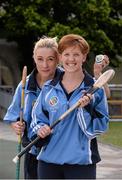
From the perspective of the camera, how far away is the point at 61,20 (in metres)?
18.7

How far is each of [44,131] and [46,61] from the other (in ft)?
2.41

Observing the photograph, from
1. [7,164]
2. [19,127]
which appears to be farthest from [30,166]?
[7,164]

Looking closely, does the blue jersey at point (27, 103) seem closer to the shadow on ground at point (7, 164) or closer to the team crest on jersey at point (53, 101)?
the team crest on jersey at point (53, 101)

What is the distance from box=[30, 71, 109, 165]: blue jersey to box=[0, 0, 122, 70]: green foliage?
43.7ft

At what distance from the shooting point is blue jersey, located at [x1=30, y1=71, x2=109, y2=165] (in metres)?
3.54

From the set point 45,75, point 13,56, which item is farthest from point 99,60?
point 13,56

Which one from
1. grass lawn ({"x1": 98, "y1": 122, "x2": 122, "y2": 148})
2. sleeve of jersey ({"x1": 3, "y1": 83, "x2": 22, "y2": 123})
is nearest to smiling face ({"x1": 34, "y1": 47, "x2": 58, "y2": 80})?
sleeve of jersey ({"x1": 3, "y1": 83, "x2": 22, "y2": 123})

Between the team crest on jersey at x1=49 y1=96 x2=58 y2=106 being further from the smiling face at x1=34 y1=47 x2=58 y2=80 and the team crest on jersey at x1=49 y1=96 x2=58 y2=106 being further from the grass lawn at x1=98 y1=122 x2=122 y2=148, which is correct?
the grass lawn at x1=98 y1=122 x2=122 y2=148

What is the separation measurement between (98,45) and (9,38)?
3411mm

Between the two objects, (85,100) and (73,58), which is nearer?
(85,100)

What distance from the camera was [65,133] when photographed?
11.7 feet

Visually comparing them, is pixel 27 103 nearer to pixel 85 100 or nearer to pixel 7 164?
pixel 85 100

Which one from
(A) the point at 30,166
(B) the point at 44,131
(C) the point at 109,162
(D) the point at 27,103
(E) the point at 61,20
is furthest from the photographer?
(E) the point at 61,20

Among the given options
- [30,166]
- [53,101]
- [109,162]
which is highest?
[53,101]
